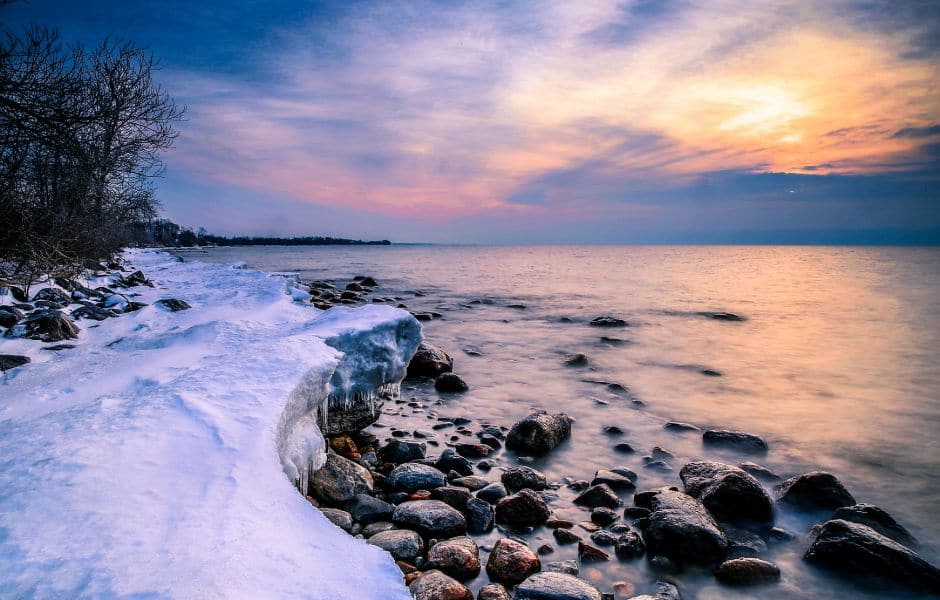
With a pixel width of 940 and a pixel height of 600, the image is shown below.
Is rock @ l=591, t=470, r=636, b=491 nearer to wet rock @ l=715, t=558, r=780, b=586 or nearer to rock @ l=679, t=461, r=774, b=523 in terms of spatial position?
rock @ l=679, t=461, r=774, b=523

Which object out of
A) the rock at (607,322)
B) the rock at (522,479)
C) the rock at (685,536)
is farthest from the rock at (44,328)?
the rock at (607,322)

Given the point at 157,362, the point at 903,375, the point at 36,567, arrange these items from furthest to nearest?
the point at 903,375, the point at 157,362, the point at 36,567

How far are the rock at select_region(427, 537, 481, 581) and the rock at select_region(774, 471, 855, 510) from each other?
3.23 m

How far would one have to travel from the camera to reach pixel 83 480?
6.81ft

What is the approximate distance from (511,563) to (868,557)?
2736 millimetres

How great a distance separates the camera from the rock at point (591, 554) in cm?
339

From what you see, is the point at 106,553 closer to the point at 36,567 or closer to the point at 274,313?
the point at 36,567

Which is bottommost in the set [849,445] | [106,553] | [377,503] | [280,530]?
[849,445]

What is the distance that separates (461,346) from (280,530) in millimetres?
9285

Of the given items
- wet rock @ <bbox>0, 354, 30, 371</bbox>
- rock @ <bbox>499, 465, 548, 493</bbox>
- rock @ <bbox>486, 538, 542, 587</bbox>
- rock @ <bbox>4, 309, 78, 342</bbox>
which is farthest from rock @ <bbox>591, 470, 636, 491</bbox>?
rock @ <bbox>4, 309, 78, 342</bbox>

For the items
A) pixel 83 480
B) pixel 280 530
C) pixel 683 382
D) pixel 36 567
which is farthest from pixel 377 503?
pixel 683 382

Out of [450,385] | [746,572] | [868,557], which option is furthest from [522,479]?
[450,385]

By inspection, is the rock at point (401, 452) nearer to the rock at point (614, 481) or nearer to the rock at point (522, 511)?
the rock at point (522, 511)

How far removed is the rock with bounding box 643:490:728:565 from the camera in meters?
3.43
